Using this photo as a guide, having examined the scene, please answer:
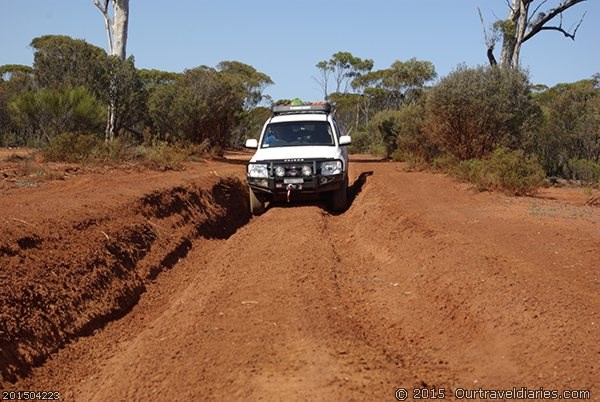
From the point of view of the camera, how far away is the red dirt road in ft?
15.1

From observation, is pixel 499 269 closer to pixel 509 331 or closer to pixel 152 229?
pixel 509 331

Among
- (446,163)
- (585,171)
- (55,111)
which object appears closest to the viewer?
(446,163)

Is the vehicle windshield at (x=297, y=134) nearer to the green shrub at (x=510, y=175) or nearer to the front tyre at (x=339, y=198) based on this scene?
the front tyre at (x=339, y=198)

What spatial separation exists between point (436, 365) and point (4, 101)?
2580 cm

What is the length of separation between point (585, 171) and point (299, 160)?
1268 cm

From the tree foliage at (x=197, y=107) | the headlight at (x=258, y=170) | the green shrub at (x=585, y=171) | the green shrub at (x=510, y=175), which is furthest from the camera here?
the tree foliage at (x=197, y=107)

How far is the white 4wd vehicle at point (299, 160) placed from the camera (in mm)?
11836

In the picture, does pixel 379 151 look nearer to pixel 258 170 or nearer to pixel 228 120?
pixel 228 120

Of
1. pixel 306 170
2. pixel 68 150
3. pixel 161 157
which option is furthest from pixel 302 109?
pixel 68 150

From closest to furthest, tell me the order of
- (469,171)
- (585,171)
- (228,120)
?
1. (469,171)
2. (585,171)
3. (228,120)

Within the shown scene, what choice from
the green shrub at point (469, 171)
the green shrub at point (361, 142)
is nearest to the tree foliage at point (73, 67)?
the green shrub at point (469, 171)

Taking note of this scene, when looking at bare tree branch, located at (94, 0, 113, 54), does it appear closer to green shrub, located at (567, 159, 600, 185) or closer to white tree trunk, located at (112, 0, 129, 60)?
white tree trunk, located at (112, 0, 129, 60)

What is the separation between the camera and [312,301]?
244 inches

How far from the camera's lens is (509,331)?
5.22 meters
